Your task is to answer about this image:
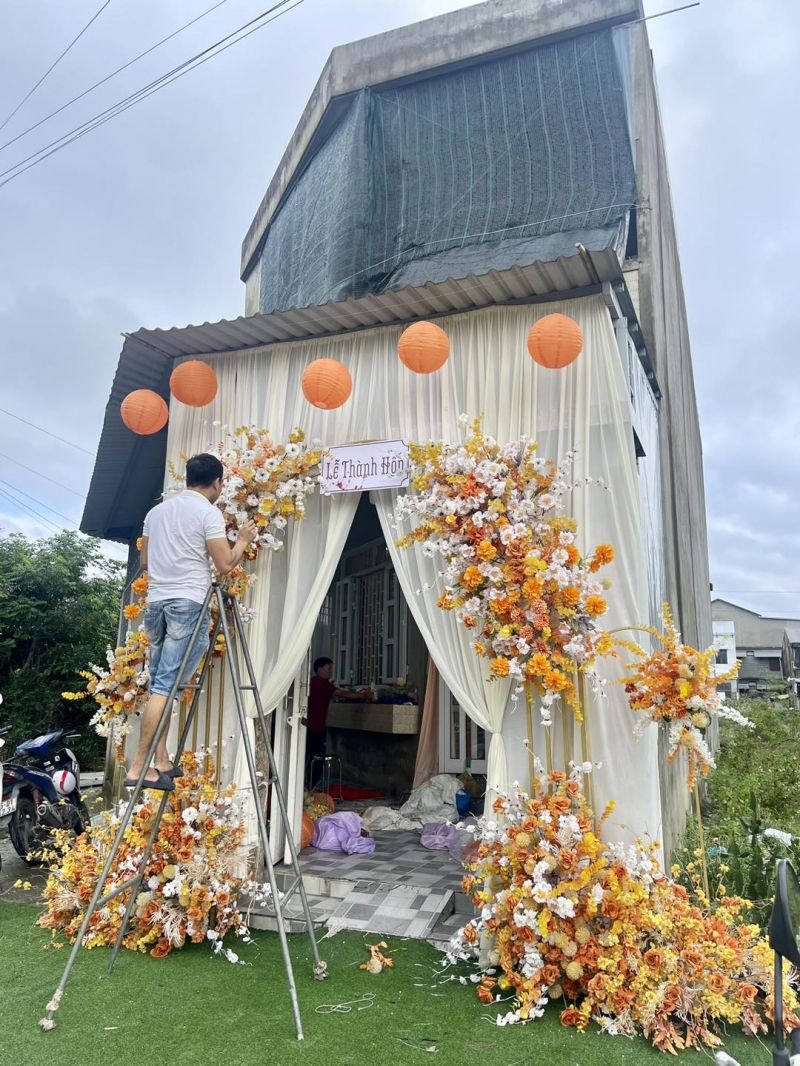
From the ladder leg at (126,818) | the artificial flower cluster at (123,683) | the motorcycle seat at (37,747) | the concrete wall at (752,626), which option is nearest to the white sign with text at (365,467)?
the ladder leg at (126,818)

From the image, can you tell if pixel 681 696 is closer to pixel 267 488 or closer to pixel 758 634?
→ pixel 267 488

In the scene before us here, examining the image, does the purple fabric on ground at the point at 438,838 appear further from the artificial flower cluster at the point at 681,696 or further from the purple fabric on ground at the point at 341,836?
the artificial flower cluster at the point at 681,696

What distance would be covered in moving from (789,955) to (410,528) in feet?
10.7

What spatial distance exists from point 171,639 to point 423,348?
6.87ft

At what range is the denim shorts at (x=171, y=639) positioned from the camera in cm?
362

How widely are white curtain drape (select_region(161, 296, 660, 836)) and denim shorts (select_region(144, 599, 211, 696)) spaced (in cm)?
91

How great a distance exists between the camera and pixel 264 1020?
306cm

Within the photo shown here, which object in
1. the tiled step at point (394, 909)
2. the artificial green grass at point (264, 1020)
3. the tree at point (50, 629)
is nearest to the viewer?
the artificial green grass at point (264, 1020)

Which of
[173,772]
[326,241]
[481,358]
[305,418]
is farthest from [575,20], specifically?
[173,772]

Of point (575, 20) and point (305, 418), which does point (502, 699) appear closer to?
point (305, 418)

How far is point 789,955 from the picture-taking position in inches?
58.6

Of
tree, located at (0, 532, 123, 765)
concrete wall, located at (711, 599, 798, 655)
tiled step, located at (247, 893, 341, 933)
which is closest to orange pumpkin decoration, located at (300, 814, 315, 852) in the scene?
tiled step, located at (247, 893, 341, 933)

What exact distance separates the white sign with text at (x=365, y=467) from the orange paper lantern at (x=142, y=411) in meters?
1.25

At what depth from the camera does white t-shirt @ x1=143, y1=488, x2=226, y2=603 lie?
12.1 feet
